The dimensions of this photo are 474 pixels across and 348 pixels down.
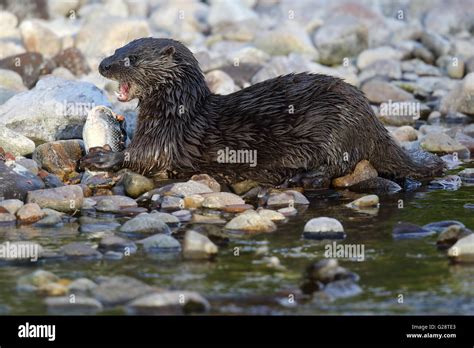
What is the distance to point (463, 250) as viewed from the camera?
7.29 m

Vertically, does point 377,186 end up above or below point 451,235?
above

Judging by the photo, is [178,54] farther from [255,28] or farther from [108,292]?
[255,28]

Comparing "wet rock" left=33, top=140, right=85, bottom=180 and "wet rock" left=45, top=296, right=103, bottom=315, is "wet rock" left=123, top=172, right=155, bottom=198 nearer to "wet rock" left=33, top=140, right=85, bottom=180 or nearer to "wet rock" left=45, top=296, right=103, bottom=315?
"wet rock" left=33, top=140, right=85, bottom=180

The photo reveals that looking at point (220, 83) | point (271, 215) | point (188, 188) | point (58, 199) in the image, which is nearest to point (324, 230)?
point (271, 215)

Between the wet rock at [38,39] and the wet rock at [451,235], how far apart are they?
10.7 metres

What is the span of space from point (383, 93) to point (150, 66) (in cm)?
583

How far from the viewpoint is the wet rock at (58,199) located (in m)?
8.83

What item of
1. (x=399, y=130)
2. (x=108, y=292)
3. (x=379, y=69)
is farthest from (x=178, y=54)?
(x=379, y=69)

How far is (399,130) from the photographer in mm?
12242

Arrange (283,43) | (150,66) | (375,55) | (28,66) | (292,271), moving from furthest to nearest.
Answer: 1. (283,43)
2. (375,55)
3. (28,66)
4. (150,66)
5. (292,271)

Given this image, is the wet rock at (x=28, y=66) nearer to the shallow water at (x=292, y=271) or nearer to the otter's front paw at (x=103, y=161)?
the otter's front paw at (x=103, y=161)

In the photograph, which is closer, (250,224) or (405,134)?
(250,224)

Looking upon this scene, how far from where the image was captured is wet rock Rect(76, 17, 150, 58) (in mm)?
16688

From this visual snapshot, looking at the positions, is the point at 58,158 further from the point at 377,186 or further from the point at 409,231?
the point at 409,231
